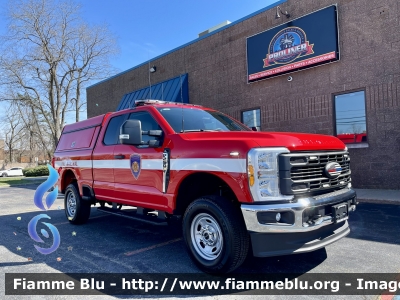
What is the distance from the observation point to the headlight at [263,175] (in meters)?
3.32

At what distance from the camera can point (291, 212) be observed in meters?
3.27

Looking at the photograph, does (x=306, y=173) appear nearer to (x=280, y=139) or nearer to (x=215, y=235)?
(x=280, y=139)

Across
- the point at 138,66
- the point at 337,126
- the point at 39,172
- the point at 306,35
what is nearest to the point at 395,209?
the point at 337,126

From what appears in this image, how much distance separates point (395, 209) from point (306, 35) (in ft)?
21.9

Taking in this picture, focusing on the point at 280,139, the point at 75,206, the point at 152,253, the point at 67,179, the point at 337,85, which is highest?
the point at 337,85

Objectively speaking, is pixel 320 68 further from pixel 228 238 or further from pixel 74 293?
pixel 74 293

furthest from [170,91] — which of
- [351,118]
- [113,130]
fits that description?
[113,130]

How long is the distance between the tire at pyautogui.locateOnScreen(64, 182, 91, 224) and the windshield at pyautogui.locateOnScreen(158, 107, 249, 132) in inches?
116

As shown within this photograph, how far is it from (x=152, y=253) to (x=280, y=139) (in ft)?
8.22

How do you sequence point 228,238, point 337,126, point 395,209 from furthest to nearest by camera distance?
point 337,126 < point 395,209 < point 228,238

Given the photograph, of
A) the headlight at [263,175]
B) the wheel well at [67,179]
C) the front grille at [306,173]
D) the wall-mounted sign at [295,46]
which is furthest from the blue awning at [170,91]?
the headlight at [263,175]

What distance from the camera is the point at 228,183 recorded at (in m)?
3.56

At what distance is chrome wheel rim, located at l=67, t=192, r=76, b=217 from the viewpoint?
6707 mm

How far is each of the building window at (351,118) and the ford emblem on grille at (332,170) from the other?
7.27m
